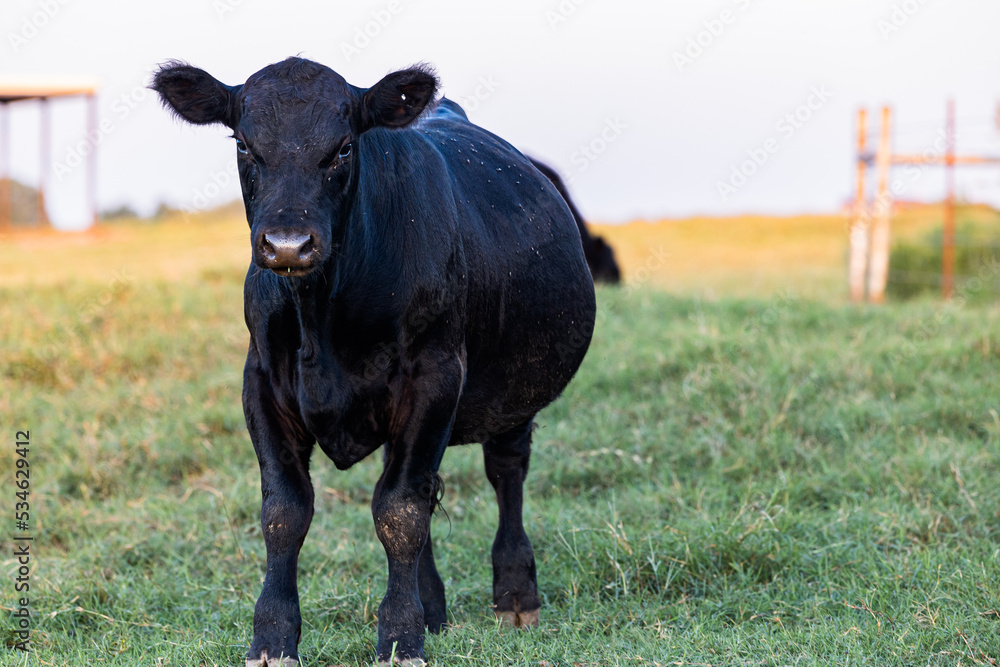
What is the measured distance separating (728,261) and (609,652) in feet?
67.4

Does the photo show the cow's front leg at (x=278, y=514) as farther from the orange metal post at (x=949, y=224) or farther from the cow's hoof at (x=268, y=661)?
the orange metal post at (x=949, y=224)

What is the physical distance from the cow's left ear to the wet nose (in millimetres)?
737

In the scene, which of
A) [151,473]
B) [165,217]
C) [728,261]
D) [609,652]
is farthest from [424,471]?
[165,217]

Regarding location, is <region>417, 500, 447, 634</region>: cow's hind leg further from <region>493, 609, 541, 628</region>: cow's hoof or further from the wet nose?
the wet nose

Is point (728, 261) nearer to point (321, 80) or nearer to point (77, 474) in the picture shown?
point (77, 474)

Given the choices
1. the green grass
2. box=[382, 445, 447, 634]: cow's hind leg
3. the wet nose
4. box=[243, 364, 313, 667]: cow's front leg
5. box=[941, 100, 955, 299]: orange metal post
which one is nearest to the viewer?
the wet nose

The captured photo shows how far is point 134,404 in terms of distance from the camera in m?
7.45

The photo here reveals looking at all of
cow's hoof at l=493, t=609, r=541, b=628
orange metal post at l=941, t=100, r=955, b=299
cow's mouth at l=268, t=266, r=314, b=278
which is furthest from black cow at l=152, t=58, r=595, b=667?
orange metal post at l=941, t=100, r=955, b=299

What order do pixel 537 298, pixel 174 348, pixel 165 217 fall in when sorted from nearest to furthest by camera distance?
pixel 537 298 < pixel 174 348 < pixel 165 217

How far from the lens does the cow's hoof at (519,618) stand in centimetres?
427

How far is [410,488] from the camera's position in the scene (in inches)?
144

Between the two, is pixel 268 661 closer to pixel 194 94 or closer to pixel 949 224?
pixel 194 94

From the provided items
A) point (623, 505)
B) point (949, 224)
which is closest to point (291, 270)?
point (623, 505)

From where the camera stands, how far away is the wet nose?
2986 mm
